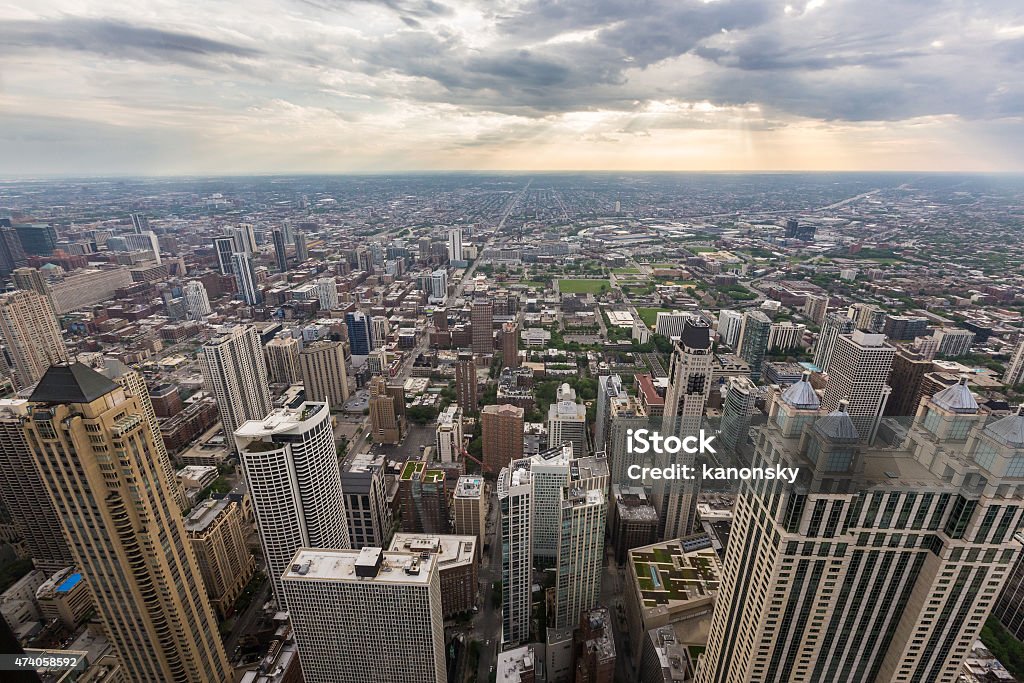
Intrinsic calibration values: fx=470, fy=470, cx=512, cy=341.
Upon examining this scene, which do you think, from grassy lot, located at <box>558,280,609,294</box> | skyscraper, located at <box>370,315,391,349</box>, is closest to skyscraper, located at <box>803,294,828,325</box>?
grassy lot, located at <box>558,280,609,294</box>

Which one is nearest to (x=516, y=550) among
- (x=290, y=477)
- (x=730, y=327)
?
(x=290, y=477)

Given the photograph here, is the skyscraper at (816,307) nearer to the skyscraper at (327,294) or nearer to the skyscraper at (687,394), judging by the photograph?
the skyscraper at (687,394)

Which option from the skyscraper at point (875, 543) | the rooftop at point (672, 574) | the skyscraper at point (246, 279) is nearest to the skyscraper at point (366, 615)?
the skyscraper at point (875, 543)

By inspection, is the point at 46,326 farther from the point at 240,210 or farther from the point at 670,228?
the point at 670,228

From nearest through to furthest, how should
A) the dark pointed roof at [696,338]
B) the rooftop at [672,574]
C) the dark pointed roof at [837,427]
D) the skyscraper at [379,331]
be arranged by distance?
1. the dark pointed roof at [837,427]
2. the rooftop at [672,574]
3. the dark pointed roof at [696,338]
4. the skyscraper at [379,331]

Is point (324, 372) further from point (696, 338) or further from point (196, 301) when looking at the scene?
point (696, 338)

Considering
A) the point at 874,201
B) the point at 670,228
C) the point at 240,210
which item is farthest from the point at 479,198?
the point at 874,201
